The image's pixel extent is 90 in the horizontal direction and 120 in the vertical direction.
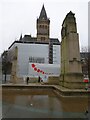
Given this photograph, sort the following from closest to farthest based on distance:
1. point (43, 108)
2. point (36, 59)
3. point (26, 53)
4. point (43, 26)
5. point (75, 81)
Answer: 1. point (43, 108)
2. point (75, 81)
3. point (26, 53)
4. point (36, 59)
5. point (43, 26)

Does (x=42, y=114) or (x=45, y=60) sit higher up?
(x=45, y=60)

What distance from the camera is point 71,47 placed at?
17.3 metres

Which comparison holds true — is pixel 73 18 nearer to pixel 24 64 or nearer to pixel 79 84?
pixel 79 84

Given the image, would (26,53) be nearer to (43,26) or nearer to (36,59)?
(36,59)

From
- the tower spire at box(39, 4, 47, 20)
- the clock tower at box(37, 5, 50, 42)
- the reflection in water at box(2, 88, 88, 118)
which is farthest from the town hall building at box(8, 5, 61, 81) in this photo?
the reflection in water at box(2, 88, 88, 118)

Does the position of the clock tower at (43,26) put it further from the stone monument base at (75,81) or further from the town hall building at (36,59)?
the stone monument base at (75,81)

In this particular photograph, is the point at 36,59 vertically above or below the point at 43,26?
below

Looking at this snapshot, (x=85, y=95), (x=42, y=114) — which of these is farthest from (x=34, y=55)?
(x=42, y=114)

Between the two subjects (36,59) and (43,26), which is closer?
(36,59)

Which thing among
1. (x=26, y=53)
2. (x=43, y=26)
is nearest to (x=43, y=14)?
(x=43, y=26)

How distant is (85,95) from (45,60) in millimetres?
55748

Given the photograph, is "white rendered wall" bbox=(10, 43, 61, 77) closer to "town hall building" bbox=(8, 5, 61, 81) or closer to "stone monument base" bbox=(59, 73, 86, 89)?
"town hall building" bbox=(8, 5, 61, 81)

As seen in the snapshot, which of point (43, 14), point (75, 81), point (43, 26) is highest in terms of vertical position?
point (43, 14)

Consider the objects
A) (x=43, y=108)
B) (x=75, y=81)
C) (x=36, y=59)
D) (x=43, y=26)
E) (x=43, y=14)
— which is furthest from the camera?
(x=43, y=14)
